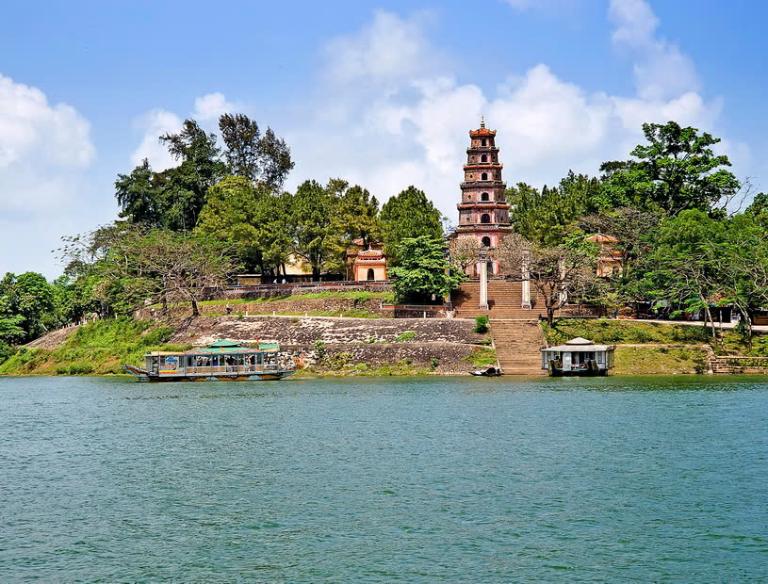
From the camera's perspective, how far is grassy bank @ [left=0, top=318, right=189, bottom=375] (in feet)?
283

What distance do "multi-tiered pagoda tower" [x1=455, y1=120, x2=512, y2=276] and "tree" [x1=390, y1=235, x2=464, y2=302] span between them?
1047 cm

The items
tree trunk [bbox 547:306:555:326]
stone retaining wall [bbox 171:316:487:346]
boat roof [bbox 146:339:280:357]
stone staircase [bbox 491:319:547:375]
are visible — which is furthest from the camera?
tree trunk [bbox 547:306:555:326]

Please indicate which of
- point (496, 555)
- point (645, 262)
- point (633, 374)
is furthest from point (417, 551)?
point (645, 262)

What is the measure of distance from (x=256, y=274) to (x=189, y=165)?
1815cm

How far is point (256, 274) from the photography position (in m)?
106

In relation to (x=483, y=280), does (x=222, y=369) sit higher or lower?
lower

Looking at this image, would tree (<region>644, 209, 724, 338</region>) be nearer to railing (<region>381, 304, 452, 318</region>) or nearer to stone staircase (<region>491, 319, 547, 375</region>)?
stone staircase (<region>491, 319, 547, 375</region>)

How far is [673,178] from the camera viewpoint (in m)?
88.7

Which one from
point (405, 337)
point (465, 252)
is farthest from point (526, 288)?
point (405, 337)

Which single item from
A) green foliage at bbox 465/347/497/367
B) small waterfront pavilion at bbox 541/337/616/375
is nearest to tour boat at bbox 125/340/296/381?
green foliage at bbox 465/347/497/367

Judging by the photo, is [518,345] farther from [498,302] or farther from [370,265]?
[370,265]

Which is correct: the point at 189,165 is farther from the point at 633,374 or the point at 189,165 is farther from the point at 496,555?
the point at 496,555

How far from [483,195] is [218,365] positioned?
115ft

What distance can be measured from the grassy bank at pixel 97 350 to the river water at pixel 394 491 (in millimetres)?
30479
